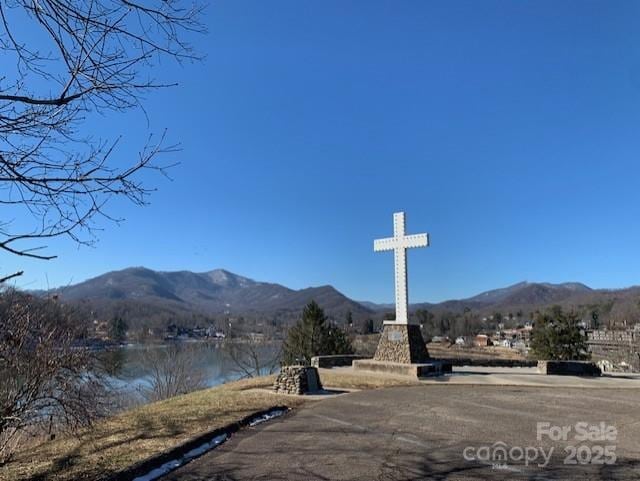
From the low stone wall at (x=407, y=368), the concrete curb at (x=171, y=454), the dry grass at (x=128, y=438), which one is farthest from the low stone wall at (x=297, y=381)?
the low stone wall at (x=407, y=368)

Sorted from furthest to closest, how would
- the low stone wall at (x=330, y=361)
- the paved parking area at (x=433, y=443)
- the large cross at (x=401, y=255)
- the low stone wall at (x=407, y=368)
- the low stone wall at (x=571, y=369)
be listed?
the low stone wall at (x=330, y=361)
the large cross at (x=401, y=255)
the low stone wall at (x=571, y=369)
the low stone wall at (x=407, y=368)
the paved parking area at (x=433, y=443)

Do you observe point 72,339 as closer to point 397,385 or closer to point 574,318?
point 397,385

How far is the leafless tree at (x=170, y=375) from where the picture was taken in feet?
89.2

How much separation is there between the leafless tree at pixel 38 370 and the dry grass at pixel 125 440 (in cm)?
35

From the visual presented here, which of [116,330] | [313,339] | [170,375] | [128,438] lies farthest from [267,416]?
[170,375]

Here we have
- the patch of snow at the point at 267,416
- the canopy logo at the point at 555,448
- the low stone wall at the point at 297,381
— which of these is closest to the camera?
the canopy logo at the point at 555,448

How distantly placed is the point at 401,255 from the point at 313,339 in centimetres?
1058

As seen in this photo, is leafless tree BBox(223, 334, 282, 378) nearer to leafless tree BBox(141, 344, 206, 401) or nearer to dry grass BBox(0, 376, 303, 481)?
leafless tree BBox(141, 344, 206, 401)

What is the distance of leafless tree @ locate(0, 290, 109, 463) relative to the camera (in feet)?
18.5

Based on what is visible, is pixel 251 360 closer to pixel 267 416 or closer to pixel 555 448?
pixel 267 416

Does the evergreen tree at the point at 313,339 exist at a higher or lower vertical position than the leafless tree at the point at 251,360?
higher

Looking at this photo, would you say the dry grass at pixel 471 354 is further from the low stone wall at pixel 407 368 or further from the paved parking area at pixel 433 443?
the paved parking area at pixel 433 443

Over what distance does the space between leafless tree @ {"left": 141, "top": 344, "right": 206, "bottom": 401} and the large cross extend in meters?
14.4

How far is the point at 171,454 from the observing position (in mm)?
5809
